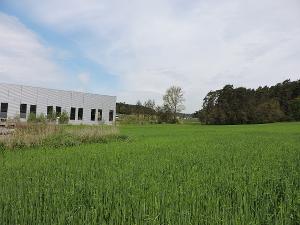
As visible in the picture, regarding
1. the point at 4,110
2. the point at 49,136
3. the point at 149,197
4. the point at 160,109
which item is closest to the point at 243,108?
the point at 160,109

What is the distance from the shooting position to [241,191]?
6625mm

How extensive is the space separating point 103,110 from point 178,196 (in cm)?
5800

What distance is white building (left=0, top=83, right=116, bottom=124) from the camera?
4956cm

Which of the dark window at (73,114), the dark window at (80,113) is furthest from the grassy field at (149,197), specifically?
the dark window at (80,113)

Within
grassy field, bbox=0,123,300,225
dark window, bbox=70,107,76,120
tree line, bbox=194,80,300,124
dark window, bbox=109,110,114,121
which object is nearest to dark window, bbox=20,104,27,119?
dark window, bbox=70,107,76,120

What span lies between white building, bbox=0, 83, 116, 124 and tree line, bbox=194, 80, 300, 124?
23.1m

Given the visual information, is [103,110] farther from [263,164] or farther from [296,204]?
[296,204]

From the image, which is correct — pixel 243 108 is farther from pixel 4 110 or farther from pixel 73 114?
pixel 4 110

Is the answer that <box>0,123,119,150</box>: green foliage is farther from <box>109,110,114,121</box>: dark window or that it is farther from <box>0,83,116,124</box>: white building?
<box>109,110,114,121</box>: dark window

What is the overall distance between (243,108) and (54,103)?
3835 centimetres

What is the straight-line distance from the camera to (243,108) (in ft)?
250

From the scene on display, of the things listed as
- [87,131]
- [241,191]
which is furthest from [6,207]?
[87,131]

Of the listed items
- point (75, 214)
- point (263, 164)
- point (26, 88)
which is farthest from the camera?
point (26, 88)

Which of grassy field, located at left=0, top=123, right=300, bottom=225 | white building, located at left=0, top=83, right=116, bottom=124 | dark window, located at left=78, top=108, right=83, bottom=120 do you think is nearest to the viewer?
grassy field, located at left=0, top=123, right=300, bottom=225
